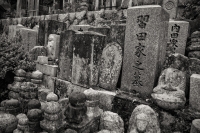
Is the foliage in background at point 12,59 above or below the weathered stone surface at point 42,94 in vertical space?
above

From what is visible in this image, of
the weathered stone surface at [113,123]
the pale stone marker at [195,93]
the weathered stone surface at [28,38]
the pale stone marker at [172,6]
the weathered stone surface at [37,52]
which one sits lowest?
the weathered stone surface at [113,123]

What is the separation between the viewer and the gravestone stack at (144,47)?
2.82 m

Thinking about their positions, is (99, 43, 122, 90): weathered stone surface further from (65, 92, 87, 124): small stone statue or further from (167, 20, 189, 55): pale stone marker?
(167, 20, 189, 55): pale stone marker

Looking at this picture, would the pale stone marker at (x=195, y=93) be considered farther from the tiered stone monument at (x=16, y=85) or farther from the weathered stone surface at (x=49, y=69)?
Answer: the tiered stone monument at (x=16, y=85)

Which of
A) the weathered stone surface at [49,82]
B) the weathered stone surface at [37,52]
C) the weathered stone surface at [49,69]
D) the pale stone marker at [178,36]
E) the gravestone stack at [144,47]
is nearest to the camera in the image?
the gravestone stack at [144,47]

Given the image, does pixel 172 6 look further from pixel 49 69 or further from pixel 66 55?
pixel 49 69

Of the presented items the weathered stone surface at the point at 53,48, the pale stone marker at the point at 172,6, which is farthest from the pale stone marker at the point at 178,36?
the weathered stone surface at the point at 53,48

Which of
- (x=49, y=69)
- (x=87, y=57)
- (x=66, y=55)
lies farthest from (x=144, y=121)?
(x=49, y=69)

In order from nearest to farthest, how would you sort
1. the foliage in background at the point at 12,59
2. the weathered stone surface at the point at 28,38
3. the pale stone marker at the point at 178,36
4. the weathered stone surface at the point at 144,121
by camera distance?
the weathered stone surface at the point at 144,121 → the foliage in background at the point at 12,59 → the pale stone marker at the point at 178,36 → the weathered stone surface at the point at 28,38

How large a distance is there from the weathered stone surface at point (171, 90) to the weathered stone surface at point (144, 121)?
272mm

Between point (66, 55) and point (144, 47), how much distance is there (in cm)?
220

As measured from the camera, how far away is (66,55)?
4094mm

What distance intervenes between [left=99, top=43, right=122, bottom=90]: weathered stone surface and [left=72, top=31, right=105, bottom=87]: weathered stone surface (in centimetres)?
17

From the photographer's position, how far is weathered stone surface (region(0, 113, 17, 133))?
270cm
